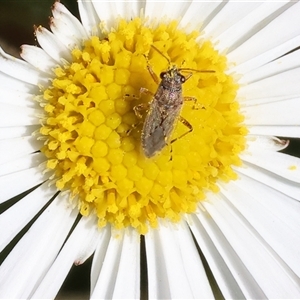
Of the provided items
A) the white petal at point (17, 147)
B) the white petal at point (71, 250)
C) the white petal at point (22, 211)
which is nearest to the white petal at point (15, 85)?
the white petal at point (17, 147)

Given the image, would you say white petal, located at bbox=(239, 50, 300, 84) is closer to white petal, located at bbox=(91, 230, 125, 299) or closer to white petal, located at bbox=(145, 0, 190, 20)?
white petal, located at bbox=(145, 0, 190, 20)

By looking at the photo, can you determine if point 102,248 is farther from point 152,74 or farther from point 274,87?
point 274,87

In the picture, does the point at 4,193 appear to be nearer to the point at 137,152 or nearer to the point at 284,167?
the point at 137,152

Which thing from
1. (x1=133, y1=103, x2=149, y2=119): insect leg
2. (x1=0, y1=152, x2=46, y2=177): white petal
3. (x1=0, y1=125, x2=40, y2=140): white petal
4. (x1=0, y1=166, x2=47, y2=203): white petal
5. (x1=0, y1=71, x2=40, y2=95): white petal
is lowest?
(x1=0, y1=166, x2=47, y2=203): white petal

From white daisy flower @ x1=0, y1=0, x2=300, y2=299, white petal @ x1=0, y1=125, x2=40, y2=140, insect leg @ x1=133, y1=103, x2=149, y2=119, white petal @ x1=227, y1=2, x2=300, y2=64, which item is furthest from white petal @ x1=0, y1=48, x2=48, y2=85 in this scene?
white petal @ x1=227, y1=2, x2=300, y2=64

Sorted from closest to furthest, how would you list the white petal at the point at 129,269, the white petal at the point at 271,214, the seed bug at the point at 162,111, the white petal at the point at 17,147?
the seed bug at the point at 162,111, the white petal at the point at 17,147, the white petal at the point at 129,269, the white petal at the point at 271,214

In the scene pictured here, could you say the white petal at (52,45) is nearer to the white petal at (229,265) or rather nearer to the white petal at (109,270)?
the white petal at (109,270)

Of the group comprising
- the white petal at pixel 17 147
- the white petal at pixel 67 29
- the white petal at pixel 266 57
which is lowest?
the white petal at pixel 17 147
